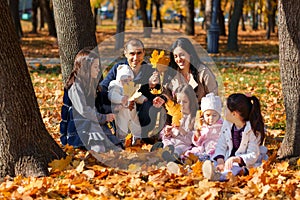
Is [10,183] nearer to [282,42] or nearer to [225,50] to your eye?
[282,42]

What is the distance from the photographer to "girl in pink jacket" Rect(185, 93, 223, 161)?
19.9ft

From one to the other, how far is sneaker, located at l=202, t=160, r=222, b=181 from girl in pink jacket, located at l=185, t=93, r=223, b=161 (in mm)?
824

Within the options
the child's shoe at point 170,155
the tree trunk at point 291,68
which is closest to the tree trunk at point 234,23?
the tree trunk at point 291,68

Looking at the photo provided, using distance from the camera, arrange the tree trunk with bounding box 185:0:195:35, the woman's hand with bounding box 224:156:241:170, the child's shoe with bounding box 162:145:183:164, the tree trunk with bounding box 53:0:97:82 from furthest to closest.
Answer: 1. the tree trunk with bounding box 185:0:195:35
2. the tree trunk with bounding box 53:0:97:82
3. the child's shoe with bounding box 162:145:183:164
4. the woman's hand with bounding box 224:156:241:170

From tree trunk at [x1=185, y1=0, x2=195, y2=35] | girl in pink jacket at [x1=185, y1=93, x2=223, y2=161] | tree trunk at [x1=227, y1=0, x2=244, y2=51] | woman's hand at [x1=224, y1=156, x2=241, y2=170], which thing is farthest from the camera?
tree trunk at [x1=185, y1=0, x2=195, y2=35]

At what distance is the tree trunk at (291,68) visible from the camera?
5844mm

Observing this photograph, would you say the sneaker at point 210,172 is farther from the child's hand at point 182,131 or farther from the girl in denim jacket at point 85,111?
the girl in denim jacket at point 85,111

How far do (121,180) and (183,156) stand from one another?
960mm

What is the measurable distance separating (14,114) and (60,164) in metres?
0.67

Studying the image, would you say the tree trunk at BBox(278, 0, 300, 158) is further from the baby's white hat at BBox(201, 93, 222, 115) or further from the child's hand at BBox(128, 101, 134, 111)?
the child's hand at BBox(128, 101, 134, 111)

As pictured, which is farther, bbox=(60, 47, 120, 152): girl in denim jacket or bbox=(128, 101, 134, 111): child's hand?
bbox=(128, 101, 134, 111): child's hand

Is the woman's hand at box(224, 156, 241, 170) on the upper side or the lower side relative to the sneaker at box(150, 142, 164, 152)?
upper

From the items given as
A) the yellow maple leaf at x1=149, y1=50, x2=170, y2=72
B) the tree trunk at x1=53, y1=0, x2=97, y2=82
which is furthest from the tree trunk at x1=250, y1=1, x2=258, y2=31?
the yellow maple leaf at x1=149, y1=50, x2=170, y2=72

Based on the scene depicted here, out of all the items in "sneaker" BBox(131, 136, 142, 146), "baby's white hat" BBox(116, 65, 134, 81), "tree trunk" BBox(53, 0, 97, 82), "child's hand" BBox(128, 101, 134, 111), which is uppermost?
"tree trunk" BBox(53, 0, 97, 82)
